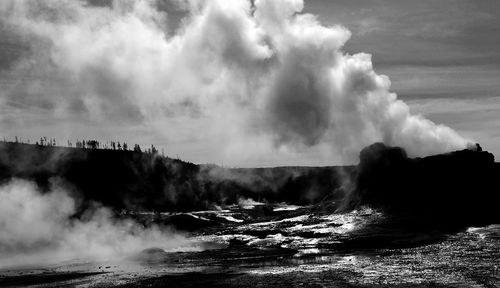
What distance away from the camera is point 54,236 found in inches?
1690

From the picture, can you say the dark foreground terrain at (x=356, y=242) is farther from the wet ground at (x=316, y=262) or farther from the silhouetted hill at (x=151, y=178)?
the silhouetted hill at (x=151, y=178)

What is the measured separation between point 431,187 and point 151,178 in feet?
225

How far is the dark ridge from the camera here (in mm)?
41416

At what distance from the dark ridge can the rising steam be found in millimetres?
16600

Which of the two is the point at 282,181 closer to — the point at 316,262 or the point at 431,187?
the point at 431,187

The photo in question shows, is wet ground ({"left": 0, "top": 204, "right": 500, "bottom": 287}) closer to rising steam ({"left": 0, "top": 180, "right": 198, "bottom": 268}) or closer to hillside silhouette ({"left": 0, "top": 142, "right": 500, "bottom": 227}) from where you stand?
rising steam ({"left": 0, "top": 180, "right": 198, "bottom": 268})

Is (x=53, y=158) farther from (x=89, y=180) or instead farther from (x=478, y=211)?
(x=478, y=211)

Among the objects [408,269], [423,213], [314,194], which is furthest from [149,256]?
[314,194]

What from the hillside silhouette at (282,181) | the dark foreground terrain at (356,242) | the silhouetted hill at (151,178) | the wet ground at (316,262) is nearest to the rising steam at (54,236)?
the dark foreground terrain at (356,242)

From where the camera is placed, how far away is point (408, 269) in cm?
2547

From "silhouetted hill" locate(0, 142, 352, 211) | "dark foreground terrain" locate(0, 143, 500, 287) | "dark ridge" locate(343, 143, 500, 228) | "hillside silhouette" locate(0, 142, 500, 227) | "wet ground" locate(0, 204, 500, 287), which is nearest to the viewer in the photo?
"wet ground" locate(0, 204, 500, 287)

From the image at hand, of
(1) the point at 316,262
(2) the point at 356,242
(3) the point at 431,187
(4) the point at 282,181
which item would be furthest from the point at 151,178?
(1) the point at 316,262

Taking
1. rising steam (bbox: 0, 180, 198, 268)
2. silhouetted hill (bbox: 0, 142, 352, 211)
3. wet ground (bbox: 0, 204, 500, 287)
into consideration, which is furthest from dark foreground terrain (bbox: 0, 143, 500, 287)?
silhouetted hill (bbox: 0, 142, 352, 211)

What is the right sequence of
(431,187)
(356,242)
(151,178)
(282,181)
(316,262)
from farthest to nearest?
(282,181), (151,178), (431,187), (356,242), (316,262)
